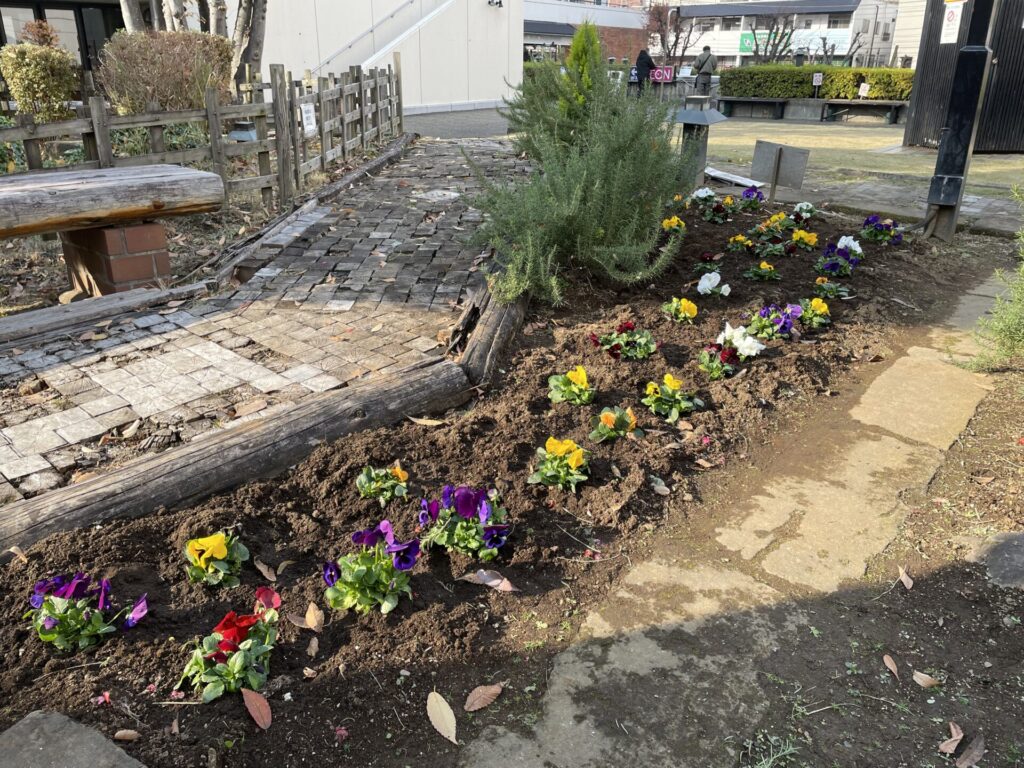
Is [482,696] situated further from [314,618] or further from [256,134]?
[256,134]

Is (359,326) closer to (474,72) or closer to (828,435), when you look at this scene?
(828,435)

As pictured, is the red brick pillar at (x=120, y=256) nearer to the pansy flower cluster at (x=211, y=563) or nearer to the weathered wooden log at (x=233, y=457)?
the weathered wooden log at (x=233, y=457)

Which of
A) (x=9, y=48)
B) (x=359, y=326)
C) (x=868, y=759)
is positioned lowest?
(x=868, y=759)

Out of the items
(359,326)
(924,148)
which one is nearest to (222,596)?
(359,326)

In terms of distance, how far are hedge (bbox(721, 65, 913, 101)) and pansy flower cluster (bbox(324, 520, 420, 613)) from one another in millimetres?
21907

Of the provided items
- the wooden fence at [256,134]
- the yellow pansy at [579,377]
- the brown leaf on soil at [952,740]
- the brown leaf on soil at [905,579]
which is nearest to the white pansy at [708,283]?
the yellow pansy at [579,377]

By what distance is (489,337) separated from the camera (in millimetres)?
3857

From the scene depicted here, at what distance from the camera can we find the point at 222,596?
223 centimetres

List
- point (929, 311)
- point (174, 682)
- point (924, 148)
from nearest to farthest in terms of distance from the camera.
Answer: point (174, 682) < point (929, 311) < point (924, 148)

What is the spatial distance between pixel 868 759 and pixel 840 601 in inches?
23.8

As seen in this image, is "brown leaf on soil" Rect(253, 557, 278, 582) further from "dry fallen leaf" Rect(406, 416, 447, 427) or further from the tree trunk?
the tree trunk

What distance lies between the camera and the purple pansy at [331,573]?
220cm

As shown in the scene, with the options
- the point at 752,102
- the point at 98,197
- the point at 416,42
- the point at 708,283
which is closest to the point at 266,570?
the point at 98,197

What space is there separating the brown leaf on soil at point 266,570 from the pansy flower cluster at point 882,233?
5422 mm
